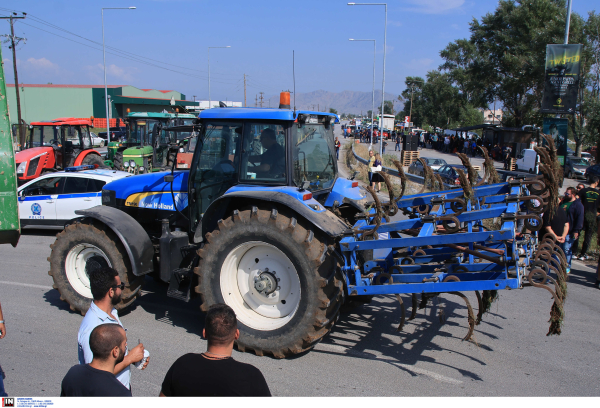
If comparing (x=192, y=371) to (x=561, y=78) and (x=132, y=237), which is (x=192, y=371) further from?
(x=561, y=78)

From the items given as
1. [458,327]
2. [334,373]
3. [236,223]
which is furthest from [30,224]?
[458,327]

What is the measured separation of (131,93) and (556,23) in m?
51.6

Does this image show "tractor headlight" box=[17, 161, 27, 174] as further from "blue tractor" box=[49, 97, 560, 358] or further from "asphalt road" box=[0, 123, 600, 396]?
"blue tractor" box=[49, 97, 560, 358]

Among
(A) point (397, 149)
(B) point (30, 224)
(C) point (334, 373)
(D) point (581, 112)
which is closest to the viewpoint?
(C) point (334, 373)

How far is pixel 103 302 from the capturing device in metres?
2.99

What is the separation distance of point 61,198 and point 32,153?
24.6ft

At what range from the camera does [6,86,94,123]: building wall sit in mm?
54344

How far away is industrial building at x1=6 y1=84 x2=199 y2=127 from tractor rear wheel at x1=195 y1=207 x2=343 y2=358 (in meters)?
53.2

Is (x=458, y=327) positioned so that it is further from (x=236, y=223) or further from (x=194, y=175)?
(x=194, y=175)

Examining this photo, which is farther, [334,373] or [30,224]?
[30,224]

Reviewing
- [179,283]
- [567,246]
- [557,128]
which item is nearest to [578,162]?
[557,128]

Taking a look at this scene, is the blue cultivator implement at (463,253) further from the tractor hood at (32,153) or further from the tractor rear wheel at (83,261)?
the tractor hood at (32,153)

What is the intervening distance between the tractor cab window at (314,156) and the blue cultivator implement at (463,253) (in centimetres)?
91

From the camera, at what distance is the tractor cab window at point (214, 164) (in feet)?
16.0
